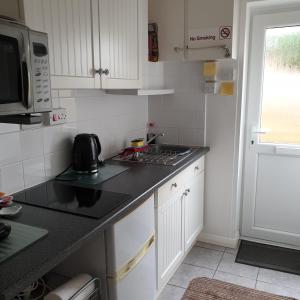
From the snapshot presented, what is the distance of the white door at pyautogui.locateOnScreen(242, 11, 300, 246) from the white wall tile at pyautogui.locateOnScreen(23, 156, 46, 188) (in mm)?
1848

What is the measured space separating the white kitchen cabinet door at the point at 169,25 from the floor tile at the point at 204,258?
1657mm

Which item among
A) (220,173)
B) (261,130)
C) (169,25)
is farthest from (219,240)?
(169,25)

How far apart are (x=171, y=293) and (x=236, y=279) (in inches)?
21.0

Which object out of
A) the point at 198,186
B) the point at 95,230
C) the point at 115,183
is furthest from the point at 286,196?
the point at 95,230

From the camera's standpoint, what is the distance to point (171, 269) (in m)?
2.16

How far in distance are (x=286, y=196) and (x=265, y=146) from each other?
484mm

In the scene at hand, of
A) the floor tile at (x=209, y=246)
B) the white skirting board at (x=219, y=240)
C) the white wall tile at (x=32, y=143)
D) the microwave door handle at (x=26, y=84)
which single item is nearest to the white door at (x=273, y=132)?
the white skirting board at (x=219, y=240)

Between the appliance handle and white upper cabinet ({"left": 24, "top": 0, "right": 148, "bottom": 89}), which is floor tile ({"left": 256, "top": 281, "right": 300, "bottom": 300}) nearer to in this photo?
the appliance handle

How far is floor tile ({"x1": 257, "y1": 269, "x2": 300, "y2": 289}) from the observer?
7.68 ft

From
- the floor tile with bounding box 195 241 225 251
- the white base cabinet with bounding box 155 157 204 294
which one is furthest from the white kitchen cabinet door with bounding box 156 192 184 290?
the floor tile with bounding box 195 241 225 251

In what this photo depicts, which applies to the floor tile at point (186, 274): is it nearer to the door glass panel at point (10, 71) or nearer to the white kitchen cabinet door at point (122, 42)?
the white kitchen cabinet door at point (122, 42)

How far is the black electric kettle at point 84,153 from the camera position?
1.90 meters

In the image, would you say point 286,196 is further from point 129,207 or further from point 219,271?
point 129,207

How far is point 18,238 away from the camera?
1.14 metres
